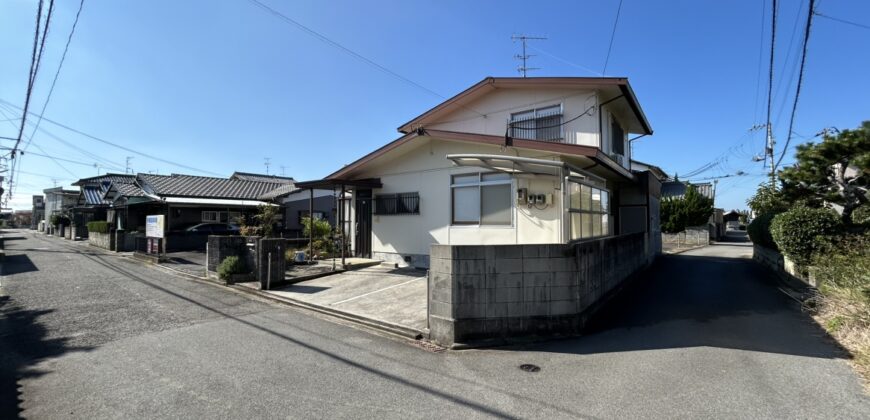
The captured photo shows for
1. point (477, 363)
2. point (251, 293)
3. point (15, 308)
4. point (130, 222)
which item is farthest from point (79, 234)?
point (477, 363)

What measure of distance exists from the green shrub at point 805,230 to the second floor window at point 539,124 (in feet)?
19.4

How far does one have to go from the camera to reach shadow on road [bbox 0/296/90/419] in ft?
12.3

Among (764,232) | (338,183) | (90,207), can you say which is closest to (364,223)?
(338,183)

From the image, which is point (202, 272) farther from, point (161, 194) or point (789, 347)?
point (789, 347)

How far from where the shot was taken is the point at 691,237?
24.8 metres

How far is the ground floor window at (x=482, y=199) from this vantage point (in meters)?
9.06

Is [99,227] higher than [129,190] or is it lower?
lower

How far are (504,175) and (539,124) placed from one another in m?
3.34

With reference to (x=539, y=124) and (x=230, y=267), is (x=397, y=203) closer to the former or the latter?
(x=230, y=267)

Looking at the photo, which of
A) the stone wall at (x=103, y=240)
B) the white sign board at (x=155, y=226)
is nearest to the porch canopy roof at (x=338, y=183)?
the white sign board at (x=155, y=226)

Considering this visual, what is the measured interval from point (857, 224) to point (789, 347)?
23.0 feet

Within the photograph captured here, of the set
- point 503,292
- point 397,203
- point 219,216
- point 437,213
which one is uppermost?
point 397,203

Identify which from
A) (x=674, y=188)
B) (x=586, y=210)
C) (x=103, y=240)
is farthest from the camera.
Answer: (x=674, y=188)

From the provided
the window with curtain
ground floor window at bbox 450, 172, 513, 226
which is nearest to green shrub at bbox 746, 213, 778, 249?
ground floor window at bbox 450, 172, 513, 226
